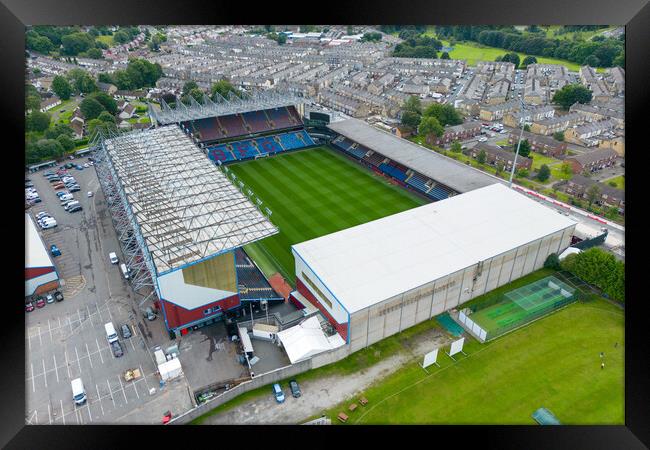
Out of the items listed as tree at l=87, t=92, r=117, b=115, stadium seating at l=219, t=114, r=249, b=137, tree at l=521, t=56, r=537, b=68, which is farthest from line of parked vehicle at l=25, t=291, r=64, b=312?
tree at l=521, t=56, r=537, b=68

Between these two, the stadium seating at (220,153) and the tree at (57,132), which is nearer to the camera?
the stadium seating at (220,153)

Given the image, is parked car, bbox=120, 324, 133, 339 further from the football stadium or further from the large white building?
the large white building

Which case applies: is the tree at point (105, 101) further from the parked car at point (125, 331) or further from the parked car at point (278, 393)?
the parked car at point (278, 393)

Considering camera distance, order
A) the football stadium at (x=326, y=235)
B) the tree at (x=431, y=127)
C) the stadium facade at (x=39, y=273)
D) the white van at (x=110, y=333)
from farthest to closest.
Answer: the tree at (x=431, y=127) < the stadium facade at (x=39, y=273) < the white van at (x=110, y=333) < the football stadium at (x=326, y=235)

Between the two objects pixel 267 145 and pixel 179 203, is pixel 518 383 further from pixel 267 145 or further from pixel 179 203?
pixel 267 145

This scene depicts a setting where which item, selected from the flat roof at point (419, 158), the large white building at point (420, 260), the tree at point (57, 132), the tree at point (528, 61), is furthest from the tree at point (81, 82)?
the tree at point (528, 61)
